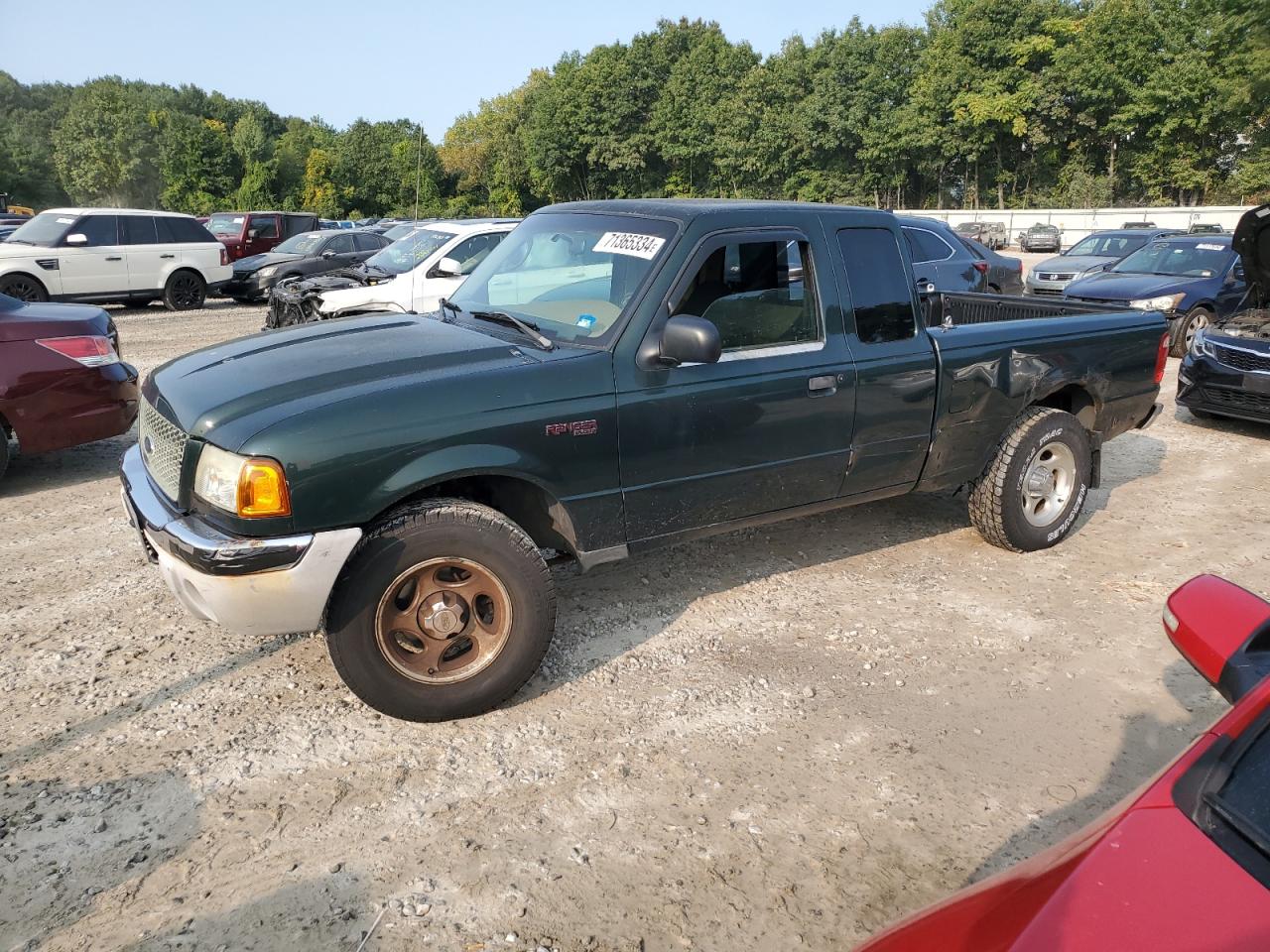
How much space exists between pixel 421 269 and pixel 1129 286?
930 cm

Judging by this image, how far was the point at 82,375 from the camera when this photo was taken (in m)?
6.38

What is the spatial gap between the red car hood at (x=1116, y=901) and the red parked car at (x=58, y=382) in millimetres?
6510

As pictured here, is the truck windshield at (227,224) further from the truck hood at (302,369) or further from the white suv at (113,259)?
the truck hood at (302,369)

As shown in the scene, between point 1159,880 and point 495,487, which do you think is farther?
point 495,487

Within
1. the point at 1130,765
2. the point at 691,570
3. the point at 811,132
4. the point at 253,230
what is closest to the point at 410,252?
the point at 691,570

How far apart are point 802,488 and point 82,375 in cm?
505

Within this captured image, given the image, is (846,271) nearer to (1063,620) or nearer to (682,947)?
(1063,620)

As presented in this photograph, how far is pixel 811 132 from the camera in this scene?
69188 mm

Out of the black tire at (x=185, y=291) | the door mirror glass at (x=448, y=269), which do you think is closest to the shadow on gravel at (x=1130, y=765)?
the door mirror glass at (x=448, y=269)

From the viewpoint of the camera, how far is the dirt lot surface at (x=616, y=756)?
2.68 metres

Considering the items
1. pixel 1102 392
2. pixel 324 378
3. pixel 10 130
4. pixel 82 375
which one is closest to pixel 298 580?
pixel 324 378

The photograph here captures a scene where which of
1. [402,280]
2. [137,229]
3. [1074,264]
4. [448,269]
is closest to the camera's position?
[402,280]

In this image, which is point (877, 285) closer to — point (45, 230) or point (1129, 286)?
point (1129, 286)

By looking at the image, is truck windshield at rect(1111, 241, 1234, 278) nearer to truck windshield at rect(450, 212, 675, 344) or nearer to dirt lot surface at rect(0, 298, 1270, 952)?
dirt lot surface at rect(0, 298, 1270, 952)
